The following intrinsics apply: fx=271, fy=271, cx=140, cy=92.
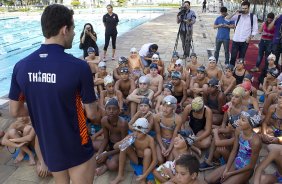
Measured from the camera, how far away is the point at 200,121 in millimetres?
4609

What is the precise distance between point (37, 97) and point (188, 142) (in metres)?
2.48

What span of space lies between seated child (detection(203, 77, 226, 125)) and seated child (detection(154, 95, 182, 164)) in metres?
1.32

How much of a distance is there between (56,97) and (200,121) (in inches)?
128

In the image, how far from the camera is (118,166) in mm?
4109

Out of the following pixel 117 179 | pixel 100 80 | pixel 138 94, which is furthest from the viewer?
pixel 100 80

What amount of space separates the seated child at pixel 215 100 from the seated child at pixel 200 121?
0.81 metres

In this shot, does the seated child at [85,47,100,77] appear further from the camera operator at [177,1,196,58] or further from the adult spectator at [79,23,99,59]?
the camera operator at [177,1,196,58]

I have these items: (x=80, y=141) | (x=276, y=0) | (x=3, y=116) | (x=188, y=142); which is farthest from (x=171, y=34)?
(x=80, y=141)

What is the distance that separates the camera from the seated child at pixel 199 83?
20.1 feet

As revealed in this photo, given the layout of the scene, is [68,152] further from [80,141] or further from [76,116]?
[76,116]

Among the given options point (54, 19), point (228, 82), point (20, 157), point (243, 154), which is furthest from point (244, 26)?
point (54, 19)

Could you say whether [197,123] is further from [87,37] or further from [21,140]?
[87,37]

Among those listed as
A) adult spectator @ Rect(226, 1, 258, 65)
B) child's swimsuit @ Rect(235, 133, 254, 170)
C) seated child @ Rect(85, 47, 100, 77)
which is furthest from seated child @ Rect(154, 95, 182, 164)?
adult spectator @ Rect(226, 1, 258, 65)

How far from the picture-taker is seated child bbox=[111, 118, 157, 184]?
152 inches
